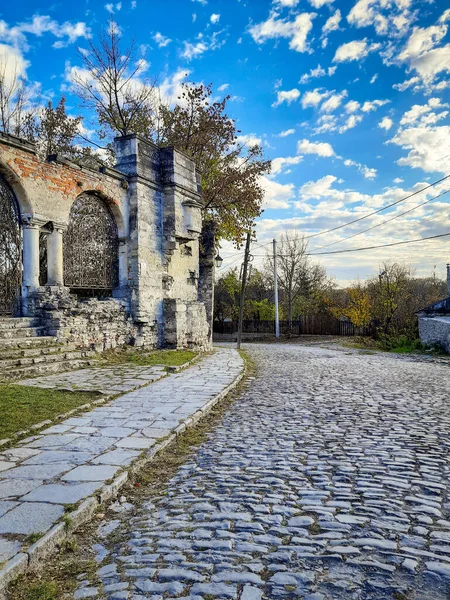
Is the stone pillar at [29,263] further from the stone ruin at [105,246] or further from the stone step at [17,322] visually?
the stone step at [17,322]

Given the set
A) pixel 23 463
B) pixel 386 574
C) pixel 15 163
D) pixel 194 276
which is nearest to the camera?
pixel 386 574

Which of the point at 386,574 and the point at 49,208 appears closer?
the point at 386,574

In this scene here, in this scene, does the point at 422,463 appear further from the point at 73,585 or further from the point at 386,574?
the point at 73,585

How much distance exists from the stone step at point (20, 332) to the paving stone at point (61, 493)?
594 cm

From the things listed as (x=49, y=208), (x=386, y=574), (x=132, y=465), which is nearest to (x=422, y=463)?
(x=386, y=574)

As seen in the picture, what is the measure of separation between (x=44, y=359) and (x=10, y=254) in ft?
8.76

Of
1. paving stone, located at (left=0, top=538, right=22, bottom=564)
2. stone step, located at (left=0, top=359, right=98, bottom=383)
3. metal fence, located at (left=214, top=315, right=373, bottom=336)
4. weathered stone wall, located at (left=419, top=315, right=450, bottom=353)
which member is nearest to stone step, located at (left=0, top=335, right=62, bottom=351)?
stone step, located at (left=0, top=359, right=98, bottom=383)

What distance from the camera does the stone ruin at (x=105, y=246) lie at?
9.49m

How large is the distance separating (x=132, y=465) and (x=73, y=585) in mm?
1589

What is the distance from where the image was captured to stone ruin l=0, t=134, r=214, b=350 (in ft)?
31.1

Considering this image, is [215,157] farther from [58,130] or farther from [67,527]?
[67,527]

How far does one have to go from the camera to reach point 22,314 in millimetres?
9492

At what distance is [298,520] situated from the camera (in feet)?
9.66

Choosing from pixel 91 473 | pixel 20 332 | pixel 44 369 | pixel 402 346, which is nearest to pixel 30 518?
pixel 91 473
